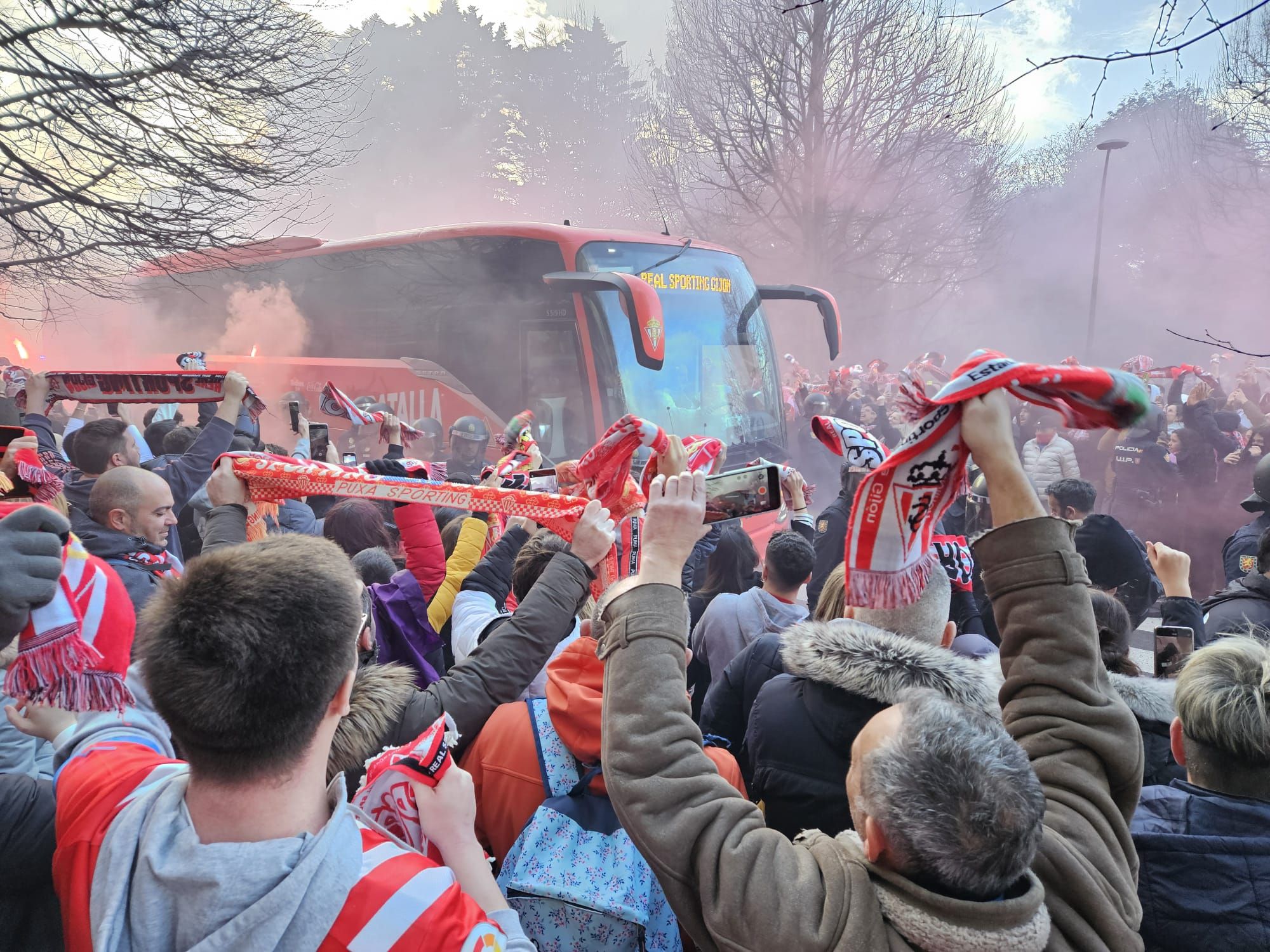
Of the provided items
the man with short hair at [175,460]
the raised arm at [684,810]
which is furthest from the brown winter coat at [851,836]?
the man with short hair at [175,460]

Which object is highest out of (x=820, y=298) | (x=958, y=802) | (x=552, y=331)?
(x=820, y=298)

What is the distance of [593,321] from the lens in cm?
779

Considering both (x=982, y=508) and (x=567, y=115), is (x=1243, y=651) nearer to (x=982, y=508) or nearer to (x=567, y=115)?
(x=982, y=508)

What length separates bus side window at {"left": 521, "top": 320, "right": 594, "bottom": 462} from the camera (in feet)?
26.1

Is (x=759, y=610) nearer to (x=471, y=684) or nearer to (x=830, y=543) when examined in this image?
(x=830, y=543)

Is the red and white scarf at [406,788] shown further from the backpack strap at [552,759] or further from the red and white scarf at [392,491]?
the red and white scarf at [392,491]

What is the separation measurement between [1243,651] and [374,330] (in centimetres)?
1003

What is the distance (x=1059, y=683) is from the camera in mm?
1333

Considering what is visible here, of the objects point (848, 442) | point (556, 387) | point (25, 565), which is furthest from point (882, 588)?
point (556, 387)

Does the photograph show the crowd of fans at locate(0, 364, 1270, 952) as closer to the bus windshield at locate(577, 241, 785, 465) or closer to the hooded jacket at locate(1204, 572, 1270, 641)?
the hooded jacket at locate(1204, 572, 1270, 641)

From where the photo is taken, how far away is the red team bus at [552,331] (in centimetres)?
782

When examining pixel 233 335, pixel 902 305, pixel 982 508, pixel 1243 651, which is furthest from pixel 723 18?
pixel 1243 651

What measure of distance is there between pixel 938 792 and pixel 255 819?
93cm

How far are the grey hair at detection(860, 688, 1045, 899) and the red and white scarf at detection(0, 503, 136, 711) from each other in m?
1.38
